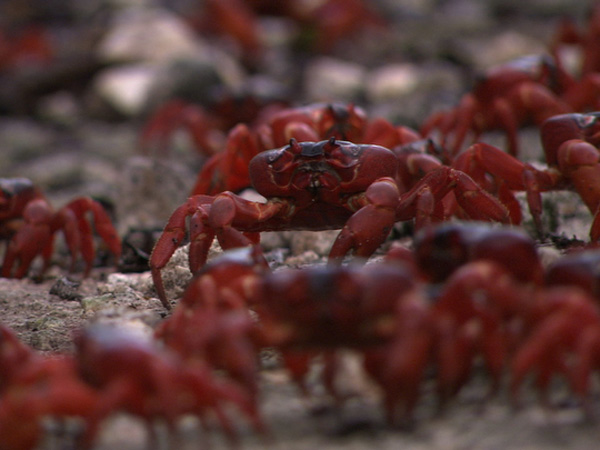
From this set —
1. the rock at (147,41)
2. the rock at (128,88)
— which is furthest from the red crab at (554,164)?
the rock at (147,41)

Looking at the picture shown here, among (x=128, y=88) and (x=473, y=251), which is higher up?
(x=128, y=88)

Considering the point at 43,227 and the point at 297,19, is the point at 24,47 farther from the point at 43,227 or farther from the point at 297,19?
the point at 43,227

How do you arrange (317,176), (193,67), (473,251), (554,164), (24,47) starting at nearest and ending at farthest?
(473,251)
(317,176)
(554,164)
(193,67)
(24,47)

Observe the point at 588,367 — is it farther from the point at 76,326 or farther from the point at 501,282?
the point at 76,326

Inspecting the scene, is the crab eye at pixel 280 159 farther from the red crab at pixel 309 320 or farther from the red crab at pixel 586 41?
the red crab at pixel 586 41

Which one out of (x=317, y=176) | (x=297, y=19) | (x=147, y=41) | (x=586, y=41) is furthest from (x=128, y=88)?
(x=317, y=176)

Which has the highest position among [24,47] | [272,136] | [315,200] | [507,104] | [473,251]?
[24,47]
